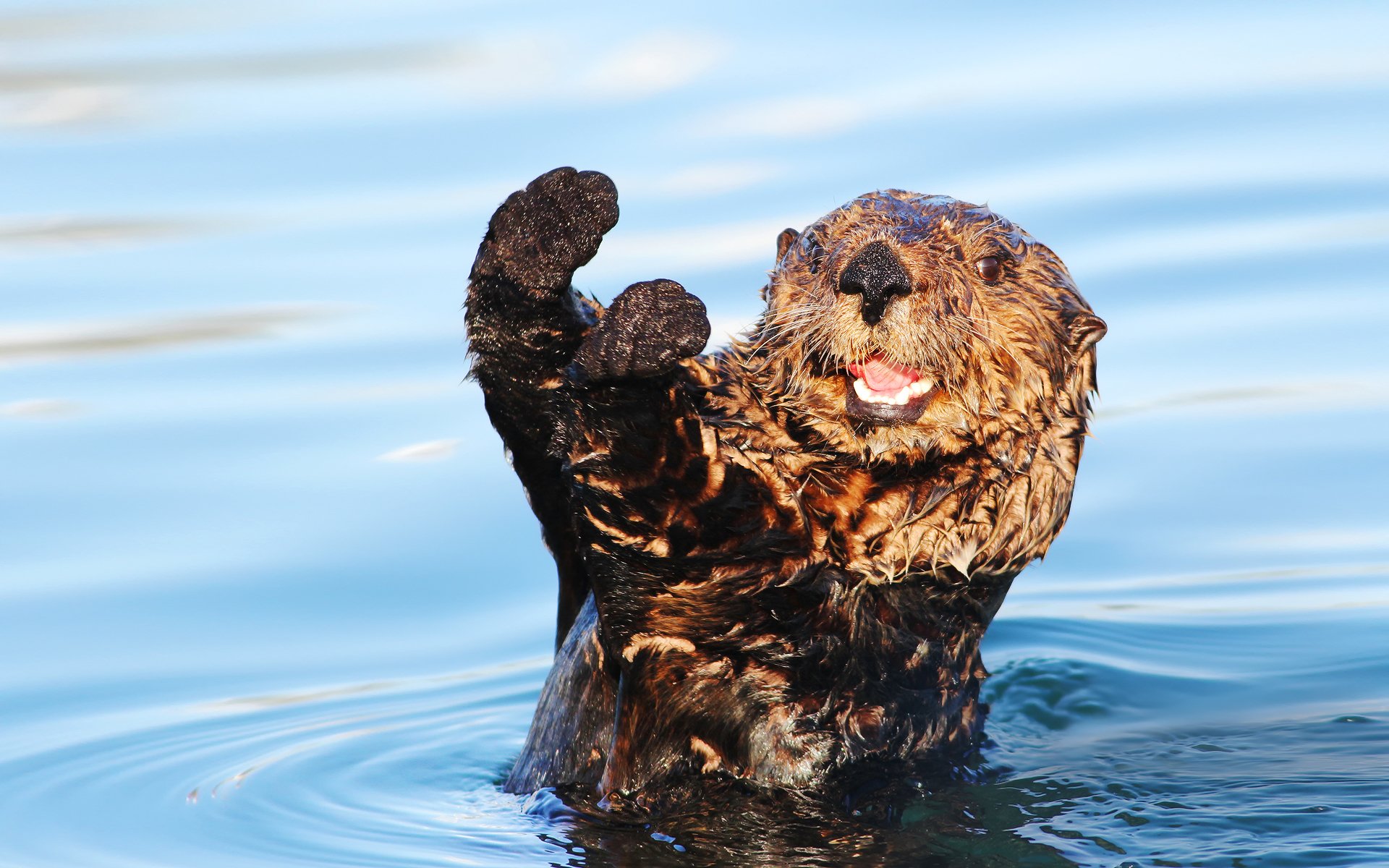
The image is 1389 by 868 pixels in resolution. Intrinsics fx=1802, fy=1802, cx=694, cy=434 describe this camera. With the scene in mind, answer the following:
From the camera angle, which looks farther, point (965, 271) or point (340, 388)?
point (340, 388)

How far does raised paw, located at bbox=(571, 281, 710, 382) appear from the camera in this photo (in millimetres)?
3236

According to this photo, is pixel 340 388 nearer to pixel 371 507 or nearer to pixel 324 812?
pixel 371 507

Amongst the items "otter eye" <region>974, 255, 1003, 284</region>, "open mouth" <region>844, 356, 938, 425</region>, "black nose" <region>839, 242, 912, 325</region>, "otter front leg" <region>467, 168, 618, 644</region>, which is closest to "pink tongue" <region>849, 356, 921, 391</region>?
"open mouth" <region>844, 356, 938, 425</region>

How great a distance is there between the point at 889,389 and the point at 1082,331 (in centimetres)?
57

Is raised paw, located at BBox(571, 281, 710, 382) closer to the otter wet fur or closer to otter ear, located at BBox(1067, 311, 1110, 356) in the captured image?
the otter wet fur

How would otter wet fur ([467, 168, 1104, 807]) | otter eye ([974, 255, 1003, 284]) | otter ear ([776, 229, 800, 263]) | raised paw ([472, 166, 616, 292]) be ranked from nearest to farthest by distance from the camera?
otter wet fur ([467, 168, 1104, 807]) < raised paw ([472, 166, 616, 292]) < otter eye ([974, 255, 1003, 284]) < otter ear ([776, 229, 800, 263])

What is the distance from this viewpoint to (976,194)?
8.30 metres

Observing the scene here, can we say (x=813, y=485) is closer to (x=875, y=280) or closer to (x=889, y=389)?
(x=889, y=389)

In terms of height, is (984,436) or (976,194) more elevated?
(976,194)

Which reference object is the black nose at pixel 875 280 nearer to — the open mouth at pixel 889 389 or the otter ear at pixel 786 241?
the open mouth at pixel 889 389

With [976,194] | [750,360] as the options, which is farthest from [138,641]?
[976,194]

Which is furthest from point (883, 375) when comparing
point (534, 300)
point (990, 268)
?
point (534, 300)

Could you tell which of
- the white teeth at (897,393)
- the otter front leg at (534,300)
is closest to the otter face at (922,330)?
→ the white teeth at (897,393)

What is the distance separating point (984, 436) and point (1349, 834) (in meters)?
1.17
